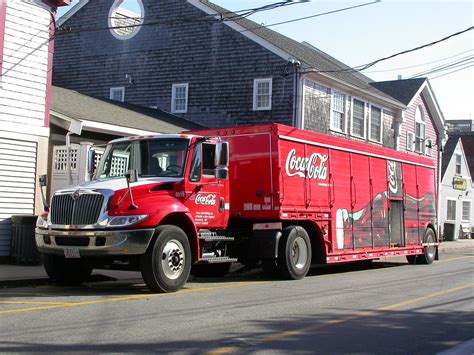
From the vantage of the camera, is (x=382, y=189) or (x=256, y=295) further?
(x=382, y=189)

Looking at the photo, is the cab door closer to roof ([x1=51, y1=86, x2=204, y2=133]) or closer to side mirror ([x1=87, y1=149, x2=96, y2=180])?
side mirror ([x1=87, y1=149, x2=96, y2=180])

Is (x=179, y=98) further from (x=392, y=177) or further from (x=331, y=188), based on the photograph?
(x=331, y=188)

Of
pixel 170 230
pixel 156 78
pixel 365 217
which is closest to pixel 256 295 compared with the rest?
pixel 170 230

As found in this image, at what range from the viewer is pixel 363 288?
11086 mm

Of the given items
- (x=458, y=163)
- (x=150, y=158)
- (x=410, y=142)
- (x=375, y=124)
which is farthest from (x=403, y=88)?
(x=150, y=158)

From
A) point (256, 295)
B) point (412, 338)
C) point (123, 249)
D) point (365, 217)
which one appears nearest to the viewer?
point (412, 338)

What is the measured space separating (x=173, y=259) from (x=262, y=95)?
1444 centimetres

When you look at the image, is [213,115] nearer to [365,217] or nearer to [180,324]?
[365,217]

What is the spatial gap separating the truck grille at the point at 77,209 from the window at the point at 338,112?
16274 millimetres

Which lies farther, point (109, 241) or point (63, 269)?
point (63, 269)

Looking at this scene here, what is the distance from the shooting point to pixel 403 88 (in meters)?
31.6

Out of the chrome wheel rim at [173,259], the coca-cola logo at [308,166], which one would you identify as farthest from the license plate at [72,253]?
the coca-cola logo at [308,166]

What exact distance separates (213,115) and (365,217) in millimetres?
11107

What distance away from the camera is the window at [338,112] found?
24.5m
